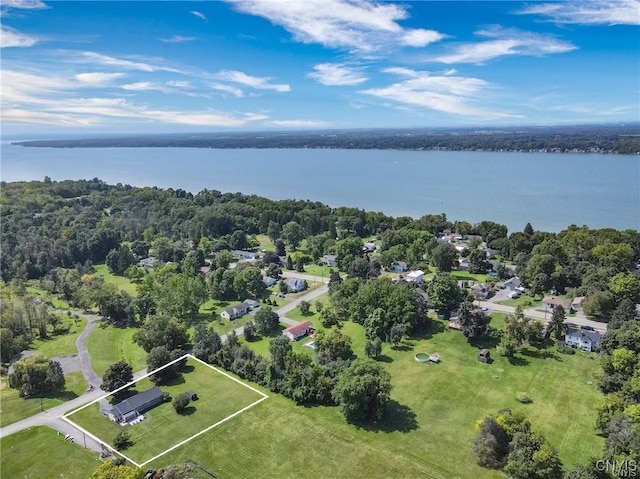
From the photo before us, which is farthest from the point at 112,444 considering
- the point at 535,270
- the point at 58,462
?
the point at 535,270

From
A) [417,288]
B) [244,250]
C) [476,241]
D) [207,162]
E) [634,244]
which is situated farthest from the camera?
[207,162]

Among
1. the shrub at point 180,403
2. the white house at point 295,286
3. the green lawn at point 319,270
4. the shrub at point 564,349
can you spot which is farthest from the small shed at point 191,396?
the shrub at point 564,349

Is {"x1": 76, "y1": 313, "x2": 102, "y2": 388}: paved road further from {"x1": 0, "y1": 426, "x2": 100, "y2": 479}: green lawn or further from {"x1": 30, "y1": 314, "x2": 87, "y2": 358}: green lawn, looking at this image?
{"x1": 0, "y1": 426, "x2": 100, "y2": 479}: green lawn

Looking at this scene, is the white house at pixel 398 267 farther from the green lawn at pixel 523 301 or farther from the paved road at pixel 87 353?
the paved road at pixel 87 353

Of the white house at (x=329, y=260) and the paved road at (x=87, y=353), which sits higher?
the white house at (x=329, y=260)

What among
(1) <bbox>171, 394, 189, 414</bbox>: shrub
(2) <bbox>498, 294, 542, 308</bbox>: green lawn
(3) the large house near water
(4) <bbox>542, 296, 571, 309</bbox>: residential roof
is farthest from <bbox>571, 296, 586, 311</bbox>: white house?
(3) the large house near water

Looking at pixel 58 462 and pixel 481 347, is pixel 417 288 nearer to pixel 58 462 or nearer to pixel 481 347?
pixel 481 347
